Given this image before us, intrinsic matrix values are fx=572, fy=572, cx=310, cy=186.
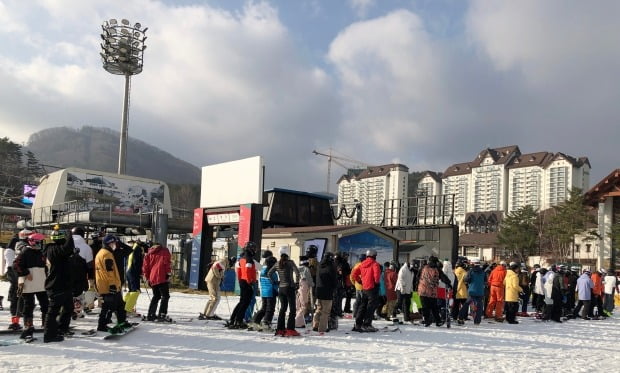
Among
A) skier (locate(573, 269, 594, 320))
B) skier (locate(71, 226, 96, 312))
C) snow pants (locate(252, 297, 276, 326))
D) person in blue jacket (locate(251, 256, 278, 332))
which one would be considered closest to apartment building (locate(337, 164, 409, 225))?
skier (locate(573, 269, 594, 320))

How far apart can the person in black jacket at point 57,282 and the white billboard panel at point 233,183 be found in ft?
43.9

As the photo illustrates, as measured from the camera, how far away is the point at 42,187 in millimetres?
43750

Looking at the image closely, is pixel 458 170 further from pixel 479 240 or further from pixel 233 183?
pixel 233 183

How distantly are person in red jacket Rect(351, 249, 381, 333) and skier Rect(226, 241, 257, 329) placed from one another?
2189 millimetres

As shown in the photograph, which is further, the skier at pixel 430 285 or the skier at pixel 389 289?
the skier at pixel 389 289

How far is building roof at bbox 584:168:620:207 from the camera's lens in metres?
33.8

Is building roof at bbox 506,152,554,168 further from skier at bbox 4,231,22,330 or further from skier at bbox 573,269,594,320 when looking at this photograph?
skier at bbox 4,231,22,330

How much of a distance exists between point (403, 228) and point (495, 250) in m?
53.6

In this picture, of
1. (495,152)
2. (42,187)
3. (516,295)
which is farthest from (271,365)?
(495,152)

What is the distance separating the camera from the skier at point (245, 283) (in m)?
10.7

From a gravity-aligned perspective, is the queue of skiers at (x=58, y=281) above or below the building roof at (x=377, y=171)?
below

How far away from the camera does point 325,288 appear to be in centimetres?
1084

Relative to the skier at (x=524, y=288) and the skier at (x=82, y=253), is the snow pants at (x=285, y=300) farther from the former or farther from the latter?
the skier at (x=524, y=288)

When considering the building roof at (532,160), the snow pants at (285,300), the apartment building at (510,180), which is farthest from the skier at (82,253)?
the building roof at (532,160)
